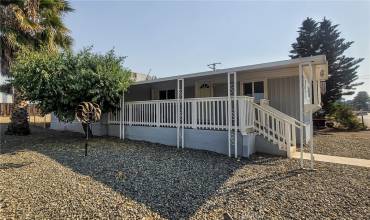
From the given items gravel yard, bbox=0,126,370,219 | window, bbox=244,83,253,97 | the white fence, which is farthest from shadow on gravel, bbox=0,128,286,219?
window, bbox=244,83,253,97

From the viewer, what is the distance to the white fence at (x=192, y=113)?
736 centimetres

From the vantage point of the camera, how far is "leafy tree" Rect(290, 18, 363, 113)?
2030 centimetres

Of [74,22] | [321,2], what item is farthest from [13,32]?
[321,2]

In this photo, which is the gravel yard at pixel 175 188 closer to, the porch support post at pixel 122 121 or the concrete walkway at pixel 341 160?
the concrete walkway at pixel 341 160

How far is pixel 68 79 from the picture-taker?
8922 mm

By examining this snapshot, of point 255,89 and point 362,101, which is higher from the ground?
point 362,101

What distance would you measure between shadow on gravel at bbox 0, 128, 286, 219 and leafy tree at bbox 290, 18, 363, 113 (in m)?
17.0

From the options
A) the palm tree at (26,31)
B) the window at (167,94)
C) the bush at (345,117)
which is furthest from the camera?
the bush at (345,117)

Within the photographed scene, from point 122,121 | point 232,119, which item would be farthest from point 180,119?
point 122,121

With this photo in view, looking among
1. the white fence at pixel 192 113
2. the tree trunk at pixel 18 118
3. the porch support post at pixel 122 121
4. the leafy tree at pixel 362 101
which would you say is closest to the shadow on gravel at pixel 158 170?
the white fence at pixel 192 113

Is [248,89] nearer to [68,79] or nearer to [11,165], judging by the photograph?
[68,79]

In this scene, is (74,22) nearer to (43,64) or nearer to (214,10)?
(43,64)

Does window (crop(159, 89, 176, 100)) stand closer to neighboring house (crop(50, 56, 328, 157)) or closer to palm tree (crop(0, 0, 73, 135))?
neighboring house (crop(50, 56, 328, 157))

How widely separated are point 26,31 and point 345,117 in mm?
21008
